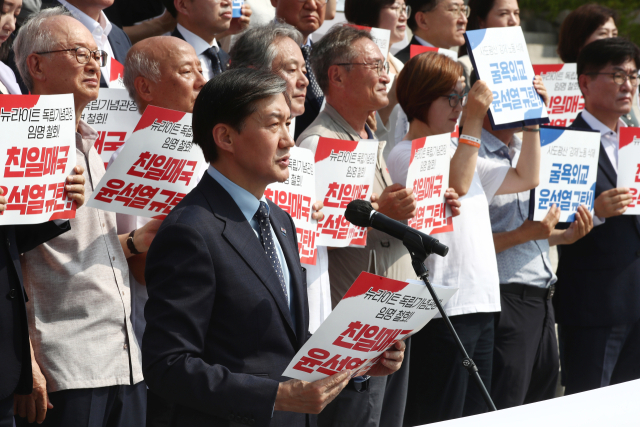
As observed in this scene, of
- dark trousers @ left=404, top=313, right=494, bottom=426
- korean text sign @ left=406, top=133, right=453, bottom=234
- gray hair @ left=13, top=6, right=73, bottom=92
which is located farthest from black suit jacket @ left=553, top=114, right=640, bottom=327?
gray hair @ left=13, top=6, right=73, bottom=92

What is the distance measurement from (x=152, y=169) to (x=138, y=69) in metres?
0.73

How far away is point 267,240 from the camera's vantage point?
101 inches

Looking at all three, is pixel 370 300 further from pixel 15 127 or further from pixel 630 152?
pixel 630 152

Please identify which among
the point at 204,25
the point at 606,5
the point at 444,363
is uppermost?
the point at 204,25

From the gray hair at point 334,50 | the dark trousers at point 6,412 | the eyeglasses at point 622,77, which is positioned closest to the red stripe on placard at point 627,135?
the eyeglasses at point 622,77

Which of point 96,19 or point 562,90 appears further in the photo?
point 562,90

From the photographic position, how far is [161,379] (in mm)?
2262

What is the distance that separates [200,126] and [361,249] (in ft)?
5.38

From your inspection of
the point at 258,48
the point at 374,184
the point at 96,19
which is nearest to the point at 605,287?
the point at 374,184

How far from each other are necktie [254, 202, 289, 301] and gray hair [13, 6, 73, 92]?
1.33m

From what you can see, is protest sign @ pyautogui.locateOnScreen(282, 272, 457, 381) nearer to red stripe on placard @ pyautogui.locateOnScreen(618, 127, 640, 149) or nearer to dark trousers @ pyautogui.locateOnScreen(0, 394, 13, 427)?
dark trousers @ pyautogui.locateOnScreen(0, 394, 13, 427)

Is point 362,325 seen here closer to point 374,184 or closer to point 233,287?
point 233,287

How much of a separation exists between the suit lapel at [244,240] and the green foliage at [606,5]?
39.0ft

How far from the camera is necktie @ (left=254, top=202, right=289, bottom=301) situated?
99.2 inches
